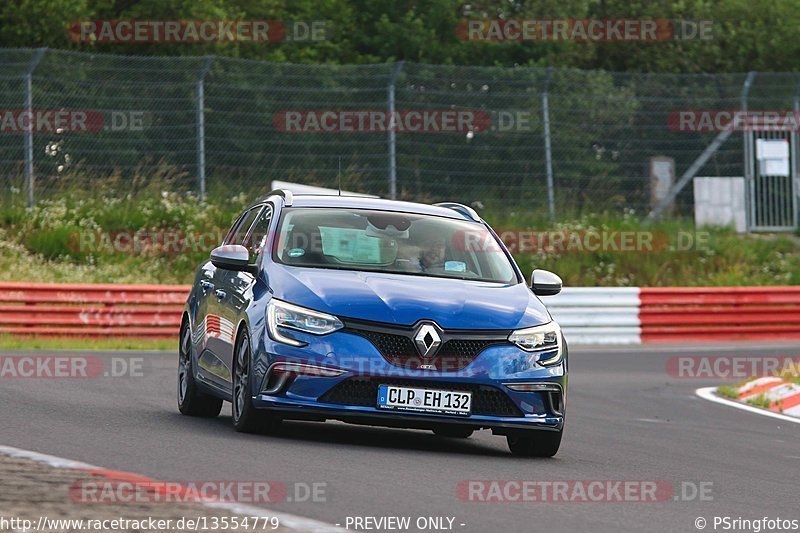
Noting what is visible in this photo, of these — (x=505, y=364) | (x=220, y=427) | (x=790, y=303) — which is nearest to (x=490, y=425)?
(x=505, y=364)

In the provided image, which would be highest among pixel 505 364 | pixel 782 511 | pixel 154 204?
pixel 154 204

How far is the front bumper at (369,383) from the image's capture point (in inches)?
359

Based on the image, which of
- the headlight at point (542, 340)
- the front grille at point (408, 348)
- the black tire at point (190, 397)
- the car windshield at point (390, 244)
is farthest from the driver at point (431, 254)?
the black tire at point (190, 397)

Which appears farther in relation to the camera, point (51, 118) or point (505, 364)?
point (51, 118)

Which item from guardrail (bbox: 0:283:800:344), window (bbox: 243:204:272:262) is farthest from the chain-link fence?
window (bbox: 243:204:272:262)

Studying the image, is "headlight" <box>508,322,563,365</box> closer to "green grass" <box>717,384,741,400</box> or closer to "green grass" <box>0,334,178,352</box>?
"green grass" <box>717,384,741,400</box>

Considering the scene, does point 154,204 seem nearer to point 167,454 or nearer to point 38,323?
point 38,323

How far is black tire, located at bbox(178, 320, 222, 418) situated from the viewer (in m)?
11.2

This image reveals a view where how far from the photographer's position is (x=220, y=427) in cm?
1020

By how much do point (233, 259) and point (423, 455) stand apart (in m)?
1.83

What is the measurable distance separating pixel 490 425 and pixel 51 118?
17.3 m
